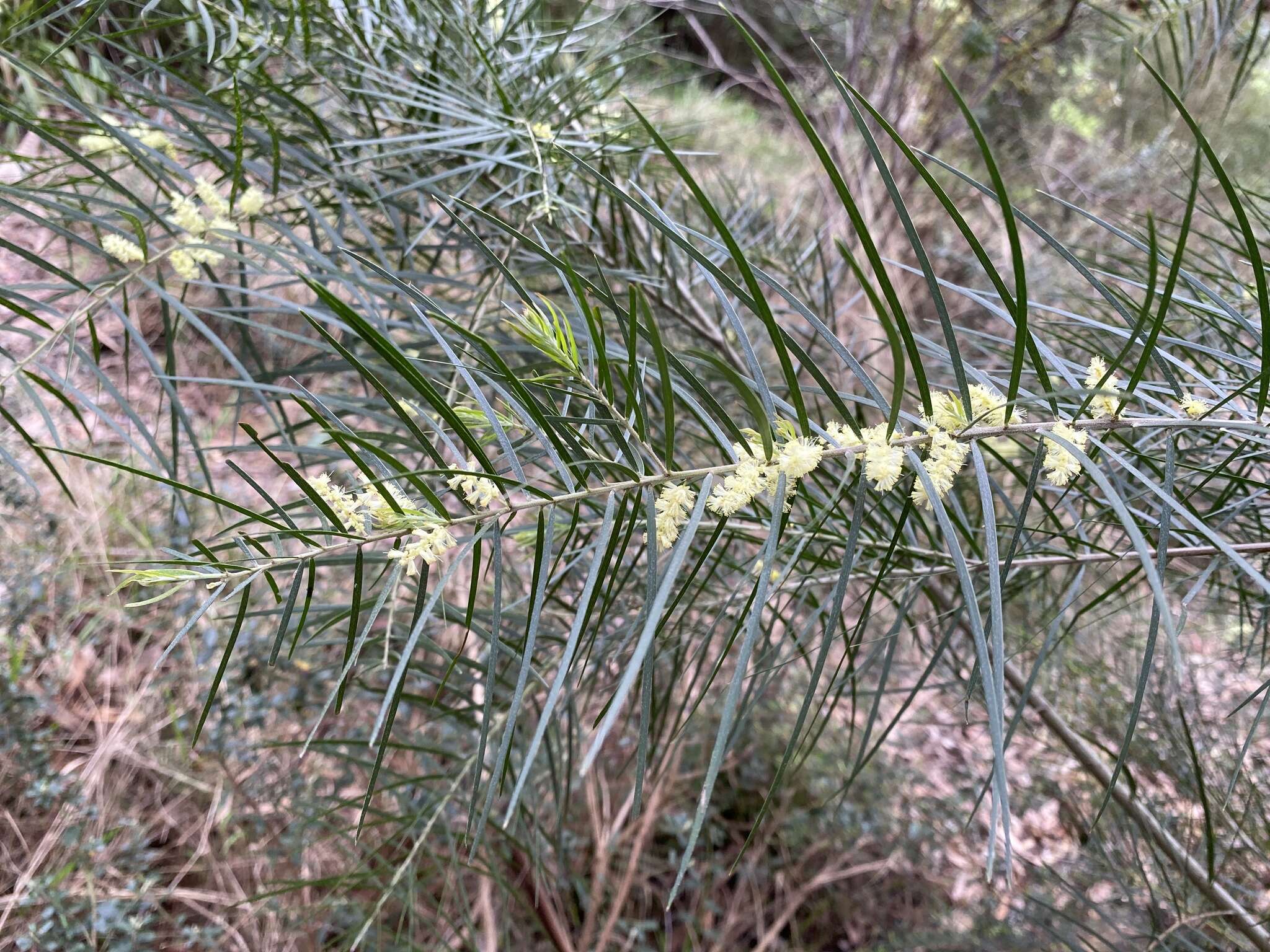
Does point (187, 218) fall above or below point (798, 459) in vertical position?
above

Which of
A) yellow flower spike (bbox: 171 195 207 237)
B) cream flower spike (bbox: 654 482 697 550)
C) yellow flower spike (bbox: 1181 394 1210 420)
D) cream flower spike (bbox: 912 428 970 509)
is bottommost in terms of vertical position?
yellow flower spike (bbox: 1181 394 1210 420)

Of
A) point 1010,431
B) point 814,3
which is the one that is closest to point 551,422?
point 1010,431

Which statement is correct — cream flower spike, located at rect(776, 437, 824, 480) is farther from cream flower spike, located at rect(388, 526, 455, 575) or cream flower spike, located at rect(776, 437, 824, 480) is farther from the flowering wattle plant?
cream flower spike, located at rect(388, 526, 455, 575)

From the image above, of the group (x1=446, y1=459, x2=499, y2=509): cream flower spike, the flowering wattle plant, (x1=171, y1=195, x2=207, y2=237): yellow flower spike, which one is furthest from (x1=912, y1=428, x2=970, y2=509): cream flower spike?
(x1=171, y1=195, x2=207, y2=237): yellow flower spike

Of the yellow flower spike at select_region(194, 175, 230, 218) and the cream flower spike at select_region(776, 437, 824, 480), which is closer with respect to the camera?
the cream flower spike at select_region(776, 437, 824, 480)

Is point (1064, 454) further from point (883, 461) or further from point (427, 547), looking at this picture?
point (427, 547)

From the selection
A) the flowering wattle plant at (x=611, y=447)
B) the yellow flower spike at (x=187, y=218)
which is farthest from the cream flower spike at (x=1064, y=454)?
the yellow flower spike at (x=187, y=218)

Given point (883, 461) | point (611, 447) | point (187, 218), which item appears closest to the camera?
point (883, 461)

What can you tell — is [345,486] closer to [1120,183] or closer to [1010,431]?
[1010,431]

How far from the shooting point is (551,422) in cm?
24

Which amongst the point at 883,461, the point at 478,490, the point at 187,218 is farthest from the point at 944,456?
the point at 187,218

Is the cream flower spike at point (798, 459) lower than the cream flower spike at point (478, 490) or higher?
lower

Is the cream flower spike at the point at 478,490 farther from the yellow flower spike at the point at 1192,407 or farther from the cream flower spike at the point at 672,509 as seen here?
the yellow flower spike at the point at 1192,407

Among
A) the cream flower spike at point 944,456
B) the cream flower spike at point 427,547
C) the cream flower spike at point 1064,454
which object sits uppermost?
the cream flower spike at point 427,547
